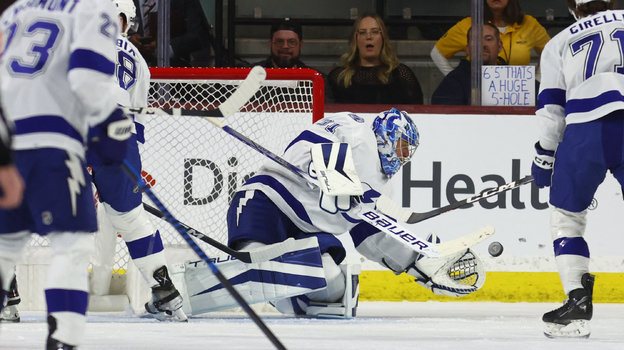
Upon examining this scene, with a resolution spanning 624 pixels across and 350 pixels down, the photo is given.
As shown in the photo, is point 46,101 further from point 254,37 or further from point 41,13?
point 254,37

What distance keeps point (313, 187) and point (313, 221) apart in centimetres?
12

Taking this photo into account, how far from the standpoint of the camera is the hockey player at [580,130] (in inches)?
136

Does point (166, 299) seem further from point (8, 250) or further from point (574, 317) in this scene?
point (8, 250)

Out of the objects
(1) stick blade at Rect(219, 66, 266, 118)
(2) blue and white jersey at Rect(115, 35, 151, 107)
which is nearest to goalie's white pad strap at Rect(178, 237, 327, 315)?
(2) blue and white jersey at Rect(115, 35, 151, 107)

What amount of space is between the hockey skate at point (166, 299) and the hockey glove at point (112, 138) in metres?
1.70

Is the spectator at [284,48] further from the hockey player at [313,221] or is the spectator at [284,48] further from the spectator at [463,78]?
the hockey player at [313,221]

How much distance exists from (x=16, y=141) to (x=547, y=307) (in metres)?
3.10

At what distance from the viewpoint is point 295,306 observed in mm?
4328

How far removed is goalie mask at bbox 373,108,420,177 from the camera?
4238 millimetres

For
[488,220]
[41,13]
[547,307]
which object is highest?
[41,13]

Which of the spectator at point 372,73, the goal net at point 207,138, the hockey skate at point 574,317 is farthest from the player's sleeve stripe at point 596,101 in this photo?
the spectator at point 372,73

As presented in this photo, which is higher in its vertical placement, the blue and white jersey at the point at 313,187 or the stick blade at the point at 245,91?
the stick blade at the point at 245,91

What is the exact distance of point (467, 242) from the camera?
4.22 meters

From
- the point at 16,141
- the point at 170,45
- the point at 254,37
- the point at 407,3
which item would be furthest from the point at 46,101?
the point at 407,3
